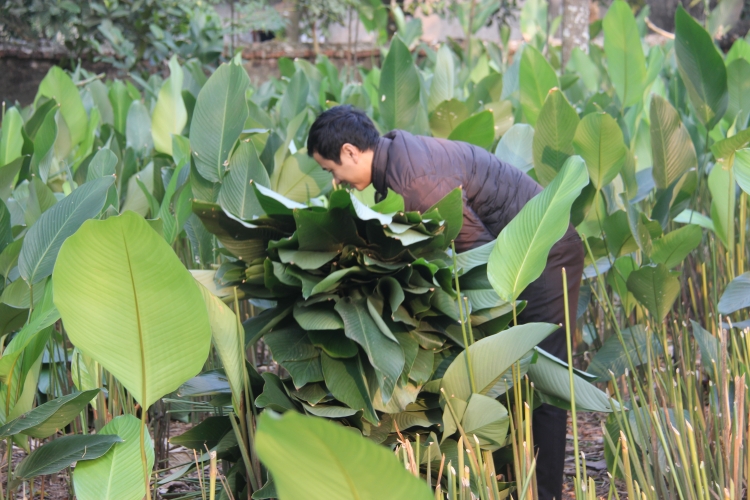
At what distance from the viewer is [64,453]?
104cm

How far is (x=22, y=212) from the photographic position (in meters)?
1.56

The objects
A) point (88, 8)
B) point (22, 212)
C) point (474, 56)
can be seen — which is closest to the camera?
point (22, 212)

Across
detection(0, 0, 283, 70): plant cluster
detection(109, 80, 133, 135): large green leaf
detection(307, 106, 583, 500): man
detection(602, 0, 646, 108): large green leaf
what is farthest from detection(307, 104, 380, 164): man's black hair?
detection(0, 0, 283, 70): plant cluster

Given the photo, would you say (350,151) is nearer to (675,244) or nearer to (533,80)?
(675,244)

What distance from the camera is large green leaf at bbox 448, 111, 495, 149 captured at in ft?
6.07

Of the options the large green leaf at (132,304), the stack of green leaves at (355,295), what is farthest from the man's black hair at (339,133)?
the large green leaf at (132,304)

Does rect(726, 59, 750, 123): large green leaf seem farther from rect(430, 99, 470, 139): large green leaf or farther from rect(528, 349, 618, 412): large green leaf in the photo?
rect(528, 349, 618, 412): large green leaf

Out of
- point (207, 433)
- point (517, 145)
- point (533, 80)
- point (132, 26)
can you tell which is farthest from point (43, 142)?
point (132, 26)

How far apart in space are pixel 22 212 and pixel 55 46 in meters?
4.81

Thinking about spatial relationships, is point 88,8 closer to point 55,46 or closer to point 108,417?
point 55,46

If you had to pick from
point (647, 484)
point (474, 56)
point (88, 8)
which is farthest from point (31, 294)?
point (88, 8)

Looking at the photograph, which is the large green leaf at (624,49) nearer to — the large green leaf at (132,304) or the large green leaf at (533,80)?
the large green leaf at (533,80)

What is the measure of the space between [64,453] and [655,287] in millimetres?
1029

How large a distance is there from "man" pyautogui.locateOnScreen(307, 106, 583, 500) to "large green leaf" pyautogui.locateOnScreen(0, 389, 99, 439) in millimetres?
705
